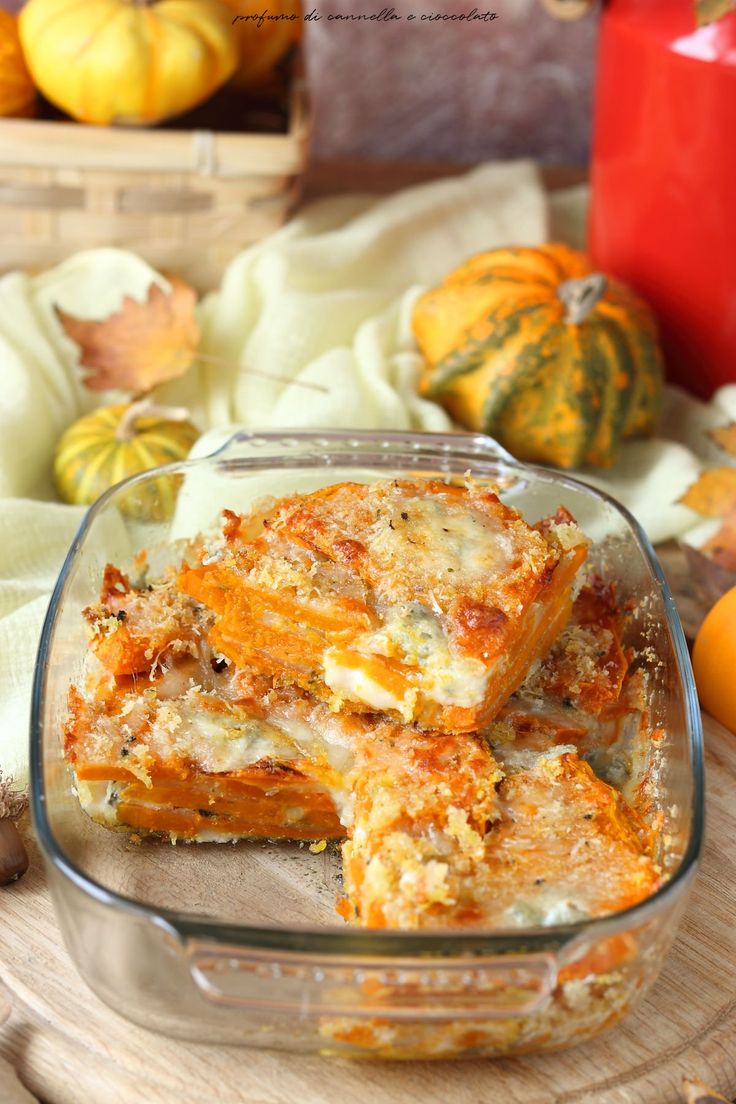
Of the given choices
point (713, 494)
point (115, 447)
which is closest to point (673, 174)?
point (713, 494)

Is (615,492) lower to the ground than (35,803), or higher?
lower

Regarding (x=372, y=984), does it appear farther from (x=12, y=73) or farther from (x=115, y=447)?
(x=12, y=73)

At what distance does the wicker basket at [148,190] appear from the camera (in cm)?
266

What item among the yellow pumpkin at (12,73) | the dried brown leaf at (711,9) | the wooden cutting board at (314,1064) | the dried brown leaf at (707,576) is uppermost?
the dried brown leaf at (711,9)

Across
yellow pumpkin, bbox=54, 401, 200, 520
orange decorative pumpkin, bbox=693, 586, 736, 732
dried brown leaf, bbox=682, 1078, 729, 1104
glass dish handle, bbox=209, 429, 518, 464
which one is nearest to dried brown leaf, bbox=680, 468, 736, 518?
orange decorative pumpkin, bbox=693, 586, 736, 732

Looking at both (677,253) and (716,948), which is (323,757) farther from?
(677,253)

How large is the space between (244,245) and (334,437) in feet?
3.16

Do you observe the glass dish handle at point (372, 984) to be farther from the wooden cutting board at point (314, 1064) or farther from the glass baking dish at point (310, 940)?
the wooden cutting board at point (314, 1064)

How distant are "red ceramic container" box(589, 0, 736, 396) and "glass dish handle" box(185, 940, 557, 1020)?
1821 millimetres

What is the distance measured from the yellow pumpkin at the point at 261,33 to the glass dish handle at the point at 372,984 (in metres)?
2.20

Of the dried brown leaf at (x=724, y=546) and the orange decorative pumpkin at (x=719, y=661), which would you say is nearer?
the orange decorative pumpkin at (x=719, y=661)

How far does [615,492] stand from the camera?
8.32ft

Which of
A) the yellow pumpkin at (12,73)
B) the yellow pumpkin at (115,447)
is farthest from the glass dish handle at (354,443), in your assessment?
the yellow pumpkin at (12,73)

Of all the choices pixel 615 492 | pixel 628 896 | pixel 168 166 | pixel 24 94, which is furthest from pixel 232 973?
pixel 24 94
